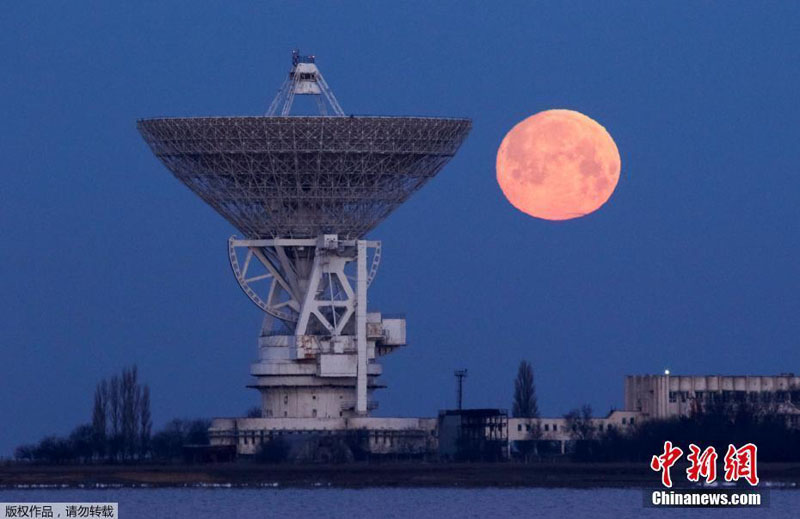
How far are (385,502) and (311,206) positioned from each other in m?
26.1

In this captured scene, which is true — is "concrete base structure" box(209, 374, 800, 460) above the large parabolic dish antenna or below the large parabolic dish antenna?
below

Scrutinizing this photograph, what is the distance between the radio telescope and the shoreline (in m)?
5.64

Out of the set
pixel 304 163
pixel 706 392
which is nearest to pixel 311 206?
pixel 304 163

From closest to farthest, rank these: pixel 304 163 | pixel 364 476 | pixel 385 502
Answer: pixel 385 502 → pixel 364 476 → pixel 304 163

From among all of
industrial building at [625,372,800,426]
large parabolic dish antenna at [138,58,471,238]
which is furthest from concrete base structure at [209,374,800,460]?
large parabolic dish antenna at [138,58,471,238]

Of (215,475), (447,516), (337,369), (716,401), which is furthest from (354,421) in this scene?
(447,516)

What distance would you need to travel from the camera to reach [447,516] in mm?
90438

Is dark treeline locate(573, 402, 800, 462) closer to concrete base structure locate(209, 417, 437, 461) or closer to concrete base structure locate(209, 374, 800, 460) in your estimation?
concrete base structure locate(209, 374, 800, 460)

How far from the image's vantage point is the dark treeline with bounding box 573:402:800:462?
12138 cm

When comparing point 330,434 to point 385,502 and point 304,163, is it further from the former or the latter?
point 385,502

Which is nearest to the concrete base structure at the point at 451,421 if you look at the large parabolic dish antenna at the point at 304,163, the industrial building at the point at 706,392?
the industrial building at the point at 706,392

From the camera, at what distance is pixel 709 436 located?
121 meters

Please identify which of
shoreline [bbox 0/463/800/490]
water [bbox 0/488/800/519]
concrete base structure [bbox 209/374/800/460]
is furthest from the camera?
concrete base structure [bbox 209/374/800/460]

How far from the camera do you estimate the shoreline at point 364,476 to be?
110812mm
